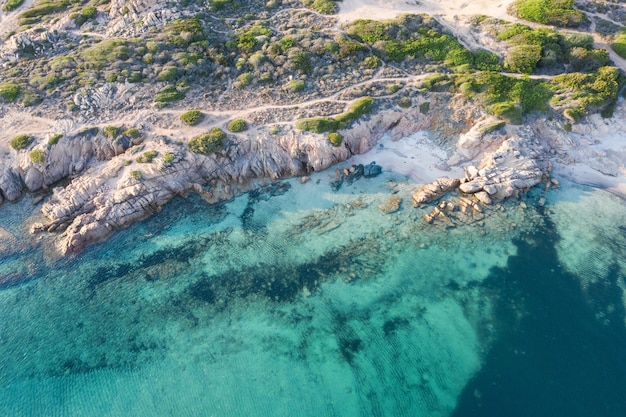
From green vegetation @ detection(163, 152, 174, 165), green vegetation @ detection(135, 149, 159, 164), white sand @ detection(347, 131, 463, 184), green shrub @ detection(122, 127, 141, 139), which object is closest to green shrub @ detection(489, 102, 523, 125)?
white sand @ detection(347, 131, 463, 184)

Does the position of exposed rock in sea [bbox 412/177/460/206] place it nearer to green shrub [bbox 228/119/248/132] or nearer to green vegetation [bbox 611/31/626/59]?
green shrub [bbox 228/119/248/132]

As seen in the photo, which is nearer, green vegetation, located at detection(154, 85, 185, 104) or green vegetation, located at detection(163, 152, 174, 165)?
green vegetation, located at detection(163, 152, 174, 165)

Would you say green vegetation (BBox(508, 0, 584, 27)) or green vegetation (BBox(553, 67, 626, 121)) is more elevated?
green vegetation (BBox(508, 0, 584, 27))

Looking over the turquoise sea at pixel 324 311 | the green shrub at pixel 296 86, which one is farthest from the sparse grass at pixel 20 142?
the green shrub at pixel 296 86

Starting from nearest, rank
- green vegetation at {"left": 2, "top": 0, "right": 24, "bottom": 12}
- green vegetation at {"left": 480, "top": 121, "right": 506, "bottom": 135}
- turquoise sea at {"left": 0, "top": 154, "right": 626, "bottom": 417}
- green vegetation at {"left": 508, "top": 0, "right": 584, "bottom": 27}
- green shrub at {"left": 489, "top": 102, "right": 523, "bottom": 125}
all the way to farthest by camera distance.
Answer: turquoise sea at {"left": 0, "top": 154, "right": 626, "bottom": 417} < green vegetation at {"left": 480, "top": 121, "right": 506, "bottom": 135} < green shrub at {"left": 489, "top": 102, "right": 523, "bottom": 125} < green vegetation at {"left": 508, "top": 0, "right": 584, "bottom": 27} < green vegetation at {"left": 2, "top": 0, "right": 24, "bottom": 12}

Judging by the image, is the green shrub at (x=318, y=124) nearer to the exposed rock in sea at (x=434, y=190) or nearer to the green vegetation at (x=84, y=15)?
the exposed rock in sea at (x=434, y=190)

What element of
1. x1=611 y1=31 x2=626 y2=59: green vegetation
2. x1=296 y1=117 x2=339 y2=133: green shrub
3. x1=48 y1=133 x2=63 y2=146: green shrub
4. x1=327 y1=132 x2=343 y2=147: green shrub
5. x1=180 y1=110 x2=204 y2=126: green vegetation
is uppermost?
x1=611 y1=31 x2=626 y2=59: green vegetation
